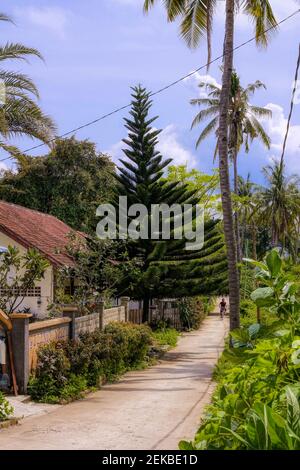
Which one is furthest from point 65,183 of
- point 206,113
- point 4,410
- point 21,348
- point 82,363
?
point 4,410

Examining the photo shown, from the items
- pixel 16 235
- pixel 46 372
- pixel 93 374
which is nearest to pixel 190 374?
pixel 93 374

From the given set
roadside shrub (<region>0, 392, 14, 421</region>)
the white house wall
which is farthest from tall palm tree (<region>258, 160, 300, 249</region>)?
roadside shrub (<region>0, 392, 14, 421</region>)

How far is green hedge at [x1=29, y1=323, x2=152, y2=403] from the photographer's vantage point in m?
10.8

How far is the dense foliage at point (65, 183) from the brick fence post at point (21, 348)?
70.4ft

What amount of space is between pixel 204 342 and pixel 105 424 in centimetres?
1579

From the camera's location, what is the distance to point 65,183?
32.2 metres

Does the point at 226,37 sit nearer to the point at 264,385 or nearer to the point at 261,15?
the point at 261,15

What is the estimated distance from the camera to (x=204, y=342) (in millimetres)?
24266

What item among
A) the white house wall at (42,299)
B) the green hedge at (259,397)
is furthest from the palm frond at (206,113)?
the green hedge at (259,397)

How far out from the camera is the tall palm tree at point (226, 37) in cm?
1368

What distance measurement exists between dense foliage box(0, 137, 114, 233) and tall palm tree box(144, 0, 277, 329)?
17.7m

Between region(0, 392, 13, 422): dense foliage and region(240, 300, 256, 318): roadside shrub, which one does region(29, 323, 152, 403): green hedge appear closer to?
region(0, 392, 13, 422): dense foliage

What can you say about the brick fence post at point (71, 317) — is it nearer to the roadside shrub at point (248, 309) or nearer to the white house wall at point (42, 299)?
the roadside shrub at point (248, 309)
